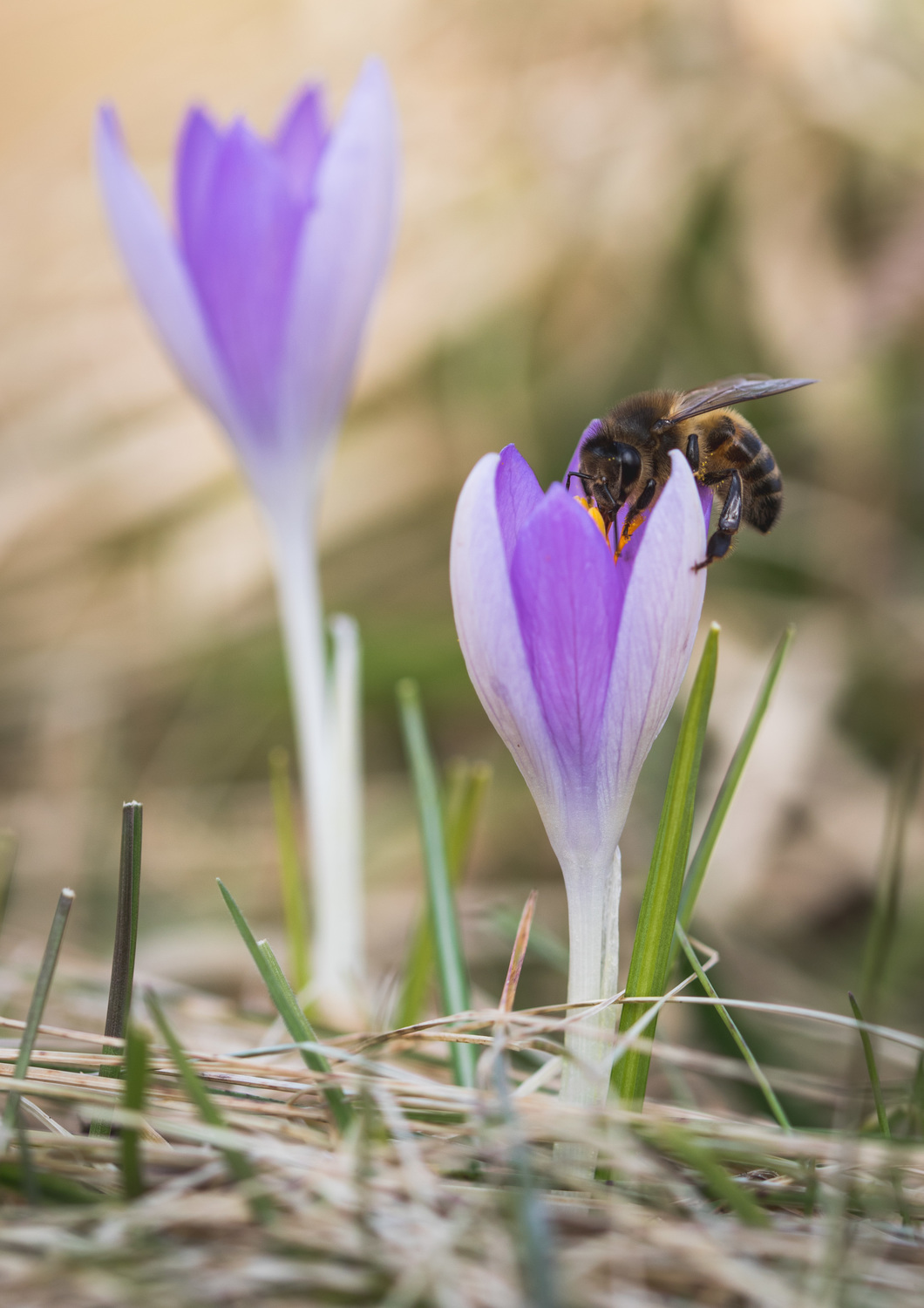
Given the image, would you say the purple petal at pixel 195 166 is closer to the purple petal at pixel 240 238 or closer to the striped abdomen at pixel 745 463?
the purple petal at pixel 240 238

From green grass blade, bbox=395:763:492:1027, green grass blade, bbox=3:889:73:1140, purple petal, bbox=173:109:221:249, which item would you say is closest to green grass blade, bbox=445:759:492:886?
green grass blade, bbox=395:763:492:1027

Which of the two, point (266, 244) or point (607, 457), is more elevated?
point (266, 244)

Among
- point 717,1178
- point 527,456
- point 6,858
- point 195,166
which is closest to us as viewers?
point 717,1178

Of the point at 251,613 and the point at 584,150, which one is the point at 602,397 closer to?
the point at 584,150

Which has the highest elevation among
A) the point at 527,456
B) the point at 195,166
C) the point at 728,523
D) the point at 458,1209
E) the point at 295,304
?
the point at 527,456

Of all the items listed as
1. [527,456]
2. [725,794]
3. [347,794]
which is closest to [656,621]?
[725,794]

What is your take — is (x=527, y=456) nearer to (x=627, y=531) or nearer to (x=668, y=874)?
(x=627, y=531)

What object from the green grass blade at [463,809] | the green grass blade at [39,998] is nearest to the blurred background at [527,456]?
the green grass blade at [463,809]
